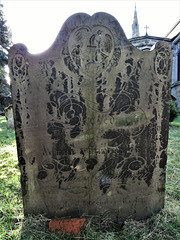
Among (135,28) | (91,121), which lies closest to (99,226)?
(91,121)

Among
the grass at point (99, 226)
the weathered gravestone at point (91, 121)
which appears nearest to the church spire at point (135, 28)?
the weathered gravestone at point (91, 121)

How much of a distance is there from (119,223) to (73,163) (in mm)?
783

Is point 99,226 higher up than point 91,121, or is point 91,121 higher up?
point 91,121

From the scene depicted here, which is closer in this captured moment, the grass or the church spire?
the grass

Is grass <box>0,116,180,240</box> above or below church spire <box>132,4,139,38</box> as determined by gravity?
below

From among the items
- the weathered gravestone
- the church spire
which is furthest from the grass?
the church spire

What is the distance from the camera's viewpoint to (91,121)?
1276mm

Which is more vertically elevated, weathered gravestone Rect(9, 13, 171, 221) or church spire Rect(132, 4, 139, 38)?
church spire Rect(132, 4, 139, 38)

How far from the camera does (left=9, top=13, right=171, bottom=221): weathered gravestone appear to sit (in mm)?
1182

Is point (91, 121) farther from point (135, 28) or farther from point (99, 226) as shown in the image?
point (135, 28)

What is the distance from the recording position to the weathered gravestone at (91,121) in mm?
1182

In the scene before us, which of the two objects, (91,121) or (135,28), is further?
(135,28)

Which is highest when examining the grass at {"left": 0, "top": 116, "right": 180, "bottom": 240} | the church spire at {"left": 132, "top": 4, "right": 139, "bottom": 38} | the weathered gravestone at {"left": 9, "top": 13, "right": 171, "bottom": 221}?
the church spire at {"left": 132, "top": 4, "right": 139, "bottom": 38}

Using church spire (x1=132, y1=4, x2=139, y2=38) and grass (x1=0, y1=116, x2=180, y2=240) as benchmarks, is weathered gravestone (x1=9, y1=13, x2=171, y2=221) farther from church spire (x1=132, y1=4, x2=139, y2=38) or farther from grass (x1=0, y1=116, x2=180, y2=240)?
church spire (x1=132, y1=4, x2=139, y2=38)
